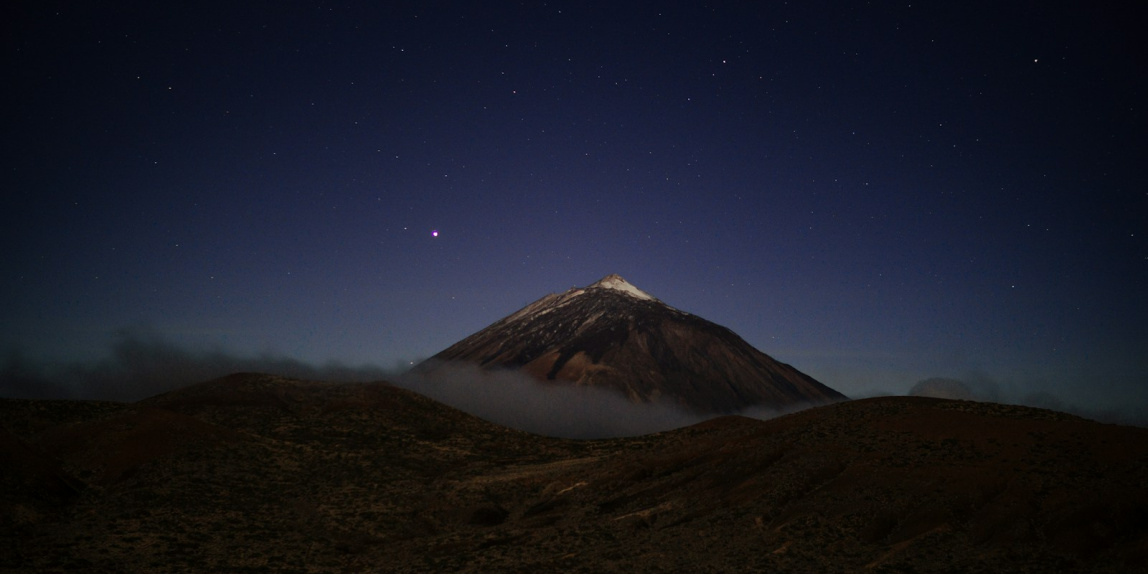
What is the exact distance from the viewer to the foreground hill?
88.7ft

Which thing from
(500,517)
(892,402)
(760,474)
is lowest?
(500,517)

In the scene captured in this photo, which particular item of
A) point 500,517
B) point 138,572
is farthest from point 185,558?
point 500,517

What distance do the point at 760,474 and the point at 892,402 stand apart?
15.2m

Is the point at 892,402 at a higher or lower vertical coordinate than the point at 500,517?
higher

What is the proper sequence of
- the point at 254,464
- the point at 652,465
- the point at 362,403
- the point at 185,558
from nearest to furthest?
the point at 185,558, the point at 652,465, the point at 254,464, the point at 362,403

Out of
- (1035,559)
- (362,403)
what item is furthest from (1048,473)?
(362,403)

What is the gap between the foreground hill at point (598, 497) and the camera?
27.0 m

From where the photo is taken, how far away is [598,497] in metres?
41.2

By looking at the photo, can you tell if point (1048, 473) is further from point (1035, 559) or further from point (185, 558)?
point (185, 558)

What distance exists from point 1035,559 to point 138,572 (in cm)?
3792

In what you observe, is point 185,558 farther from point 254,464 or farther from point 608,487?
point 608,487

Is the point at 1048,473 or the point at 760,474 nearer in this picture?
the point at 1048,473

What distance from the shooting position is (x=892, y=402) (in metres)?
46.6

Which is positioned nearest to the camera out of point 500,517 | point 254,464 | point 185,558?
point 185,558
